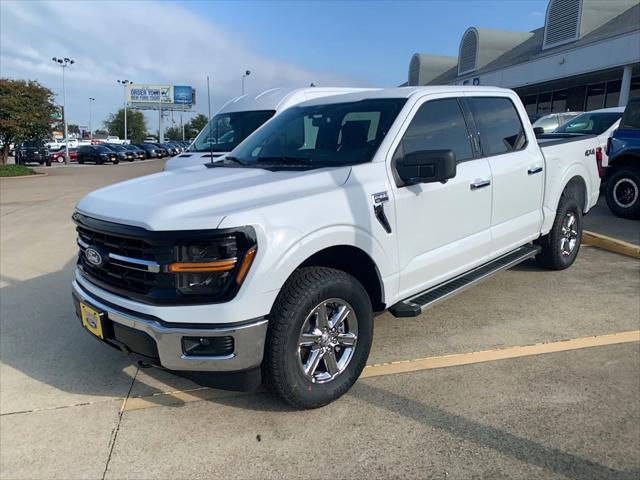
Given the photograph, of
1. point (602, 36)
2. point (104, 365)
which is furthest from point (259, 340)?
point (602, 36)

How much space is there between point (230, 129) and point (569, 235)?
5705mm

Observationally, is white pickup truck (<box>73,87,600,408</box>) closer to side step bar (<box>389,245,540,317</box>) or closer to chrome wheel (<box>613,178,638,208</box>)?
side step bar (<box>389,245,540,317</box>)

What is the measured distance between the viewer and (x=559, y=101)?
31453mm

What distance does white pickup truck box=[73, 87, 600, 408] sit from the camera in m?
2.66

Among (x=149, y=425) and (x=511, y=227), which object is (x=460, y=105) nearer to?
(x=511, y=227)

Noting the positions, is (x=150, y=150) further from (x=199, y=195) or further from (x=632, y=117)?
(x=199, y=195)

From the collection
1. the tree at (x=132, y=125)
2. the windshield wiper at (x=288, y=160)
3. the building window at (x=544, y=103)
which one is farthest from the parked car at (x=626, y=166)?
the tree at (x=132, y=125)

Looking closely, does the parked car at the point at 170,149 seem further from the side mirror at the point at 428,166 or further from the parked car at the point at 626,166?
the side mirror at the point at 428,166

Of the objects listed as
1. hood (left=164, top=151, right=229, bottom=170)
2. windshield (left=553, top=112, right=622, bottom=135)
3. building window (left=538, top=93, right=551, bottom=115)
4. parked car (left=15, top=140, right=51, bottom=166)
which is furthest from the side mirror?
parked car (left=15, top=140, right=51, bottom=166)

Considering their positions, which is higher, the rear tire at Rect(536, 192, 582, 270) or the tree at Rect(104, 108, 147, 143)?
the tree at Rect(104, 108, 147, 143)

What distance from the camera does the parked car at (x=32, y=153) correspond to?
112ft

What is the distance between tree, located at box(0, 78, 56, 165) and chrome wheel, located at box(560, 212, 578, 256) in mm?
27713

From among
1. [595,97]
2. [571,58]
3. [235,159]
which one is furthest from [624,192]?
[595,97]

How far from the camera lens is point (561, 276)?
18.7 feet
